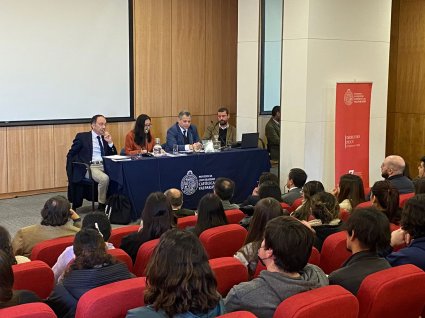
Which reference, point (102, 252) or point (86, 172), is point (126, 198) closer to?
point (86, 172)

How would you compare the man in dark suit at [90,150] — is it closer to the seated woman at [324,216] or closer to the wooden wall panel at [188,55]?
the wooden wall panel at [188,55]

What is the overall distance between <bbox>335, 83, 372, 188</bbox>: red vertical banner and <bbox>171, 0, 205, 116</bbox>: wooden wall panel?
3.26 meters

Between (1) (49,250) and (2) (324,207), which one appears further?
(2) (324,207)

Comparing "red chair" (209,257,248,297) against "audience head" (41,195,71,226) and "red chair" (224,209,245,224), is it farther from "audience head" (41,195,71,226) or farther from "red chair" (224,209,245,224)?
"red chair" (224,209,245,224)

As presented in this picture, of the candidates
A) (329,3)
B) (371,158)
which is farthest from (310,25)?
(371,158)

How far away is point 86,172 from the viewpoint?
294 inches

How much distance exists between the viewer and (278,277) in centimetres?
247

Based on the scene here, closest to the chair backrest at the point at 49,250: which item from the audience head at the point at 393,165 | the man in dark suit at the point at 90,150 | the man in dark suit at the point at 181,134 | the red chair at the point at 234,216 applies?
the red chair at the point at 234,216

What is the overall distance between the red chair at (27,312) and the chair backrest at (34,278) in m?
0.82

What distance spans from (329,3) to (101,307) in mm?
6675

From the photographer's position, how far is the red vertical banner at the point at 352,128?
8094 millimetres

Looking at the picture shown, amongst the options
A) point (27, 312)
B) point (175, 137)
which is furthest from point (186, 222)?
point (175, 137)

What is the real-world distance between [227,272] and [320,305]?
771mm

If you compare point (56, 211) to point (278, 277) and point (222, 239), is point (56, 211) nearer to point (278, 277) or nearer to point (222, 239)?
point (222, 239)
